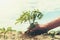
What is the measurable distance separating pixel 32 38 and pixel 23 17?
182 mm

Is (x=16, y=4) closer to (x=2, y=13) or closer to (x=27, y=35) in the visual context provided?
(x=2, y=13)

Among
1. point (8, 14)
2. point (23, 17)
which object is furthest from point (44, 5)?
point (8, 14)

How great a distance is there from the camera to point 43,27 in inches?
63.6

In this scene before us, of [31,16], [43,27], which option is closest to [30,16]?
[31,16]

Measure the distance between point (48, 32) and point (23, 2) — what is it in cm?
32

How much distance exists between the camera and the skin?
1.60 metres

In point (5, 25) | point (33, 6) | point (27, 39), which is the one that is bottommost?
point (27, 39)

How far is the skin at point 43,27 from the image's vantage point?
5.25 ft

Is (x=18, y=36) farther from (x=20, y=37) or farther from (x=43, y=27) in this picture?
(x=43, y=27)

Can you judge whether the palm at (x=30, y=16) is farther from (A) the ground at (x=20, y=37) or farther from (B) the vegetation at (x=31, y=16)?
(A) the ground at (x=20, y=37)

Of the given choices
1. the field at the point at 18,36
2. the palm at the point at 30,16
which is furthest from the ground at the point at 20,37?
the palm at the point at 30,16

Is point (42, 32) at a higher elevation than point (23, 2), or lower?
lower

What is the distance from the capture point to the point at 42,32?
1.61m

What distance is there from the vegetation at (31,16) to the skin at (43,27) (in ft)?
0.12
